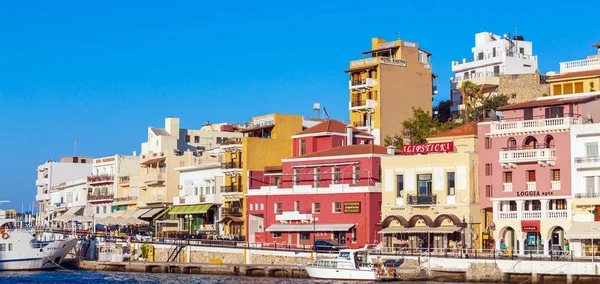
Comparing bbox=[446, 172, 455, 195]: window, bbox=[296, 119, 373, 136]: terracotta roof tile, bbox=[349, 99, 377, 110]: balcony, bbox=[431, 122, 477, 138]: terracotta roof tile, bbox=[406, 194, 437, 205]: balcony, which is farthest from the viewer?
bbox=[349, 99, 377, 110]: balcony

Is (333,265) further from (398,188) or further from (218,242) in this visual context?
(218,242)

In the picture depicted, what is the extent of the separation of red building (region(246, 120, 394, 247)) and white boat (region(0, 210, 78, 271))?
15609 millimetres

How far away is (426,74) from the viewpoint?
98500 mm

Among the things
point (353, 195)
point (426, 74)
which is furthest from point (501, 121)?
point (426, 74)

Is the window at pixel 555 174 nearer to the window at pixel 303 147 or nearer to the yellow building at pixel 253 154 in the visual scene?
the window at pixel 303 147

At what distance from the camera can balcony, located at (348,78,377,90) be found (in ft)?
314

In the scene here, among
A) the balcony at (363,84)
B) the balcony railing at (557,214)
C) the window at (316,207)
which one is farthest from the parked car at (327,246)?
the balcony at (363,84)

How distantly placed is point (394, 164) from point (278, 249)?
10632 millimetres

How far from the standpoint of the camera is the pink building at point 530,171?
6341cm

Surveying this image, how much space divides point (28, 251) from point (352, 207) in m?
26.0

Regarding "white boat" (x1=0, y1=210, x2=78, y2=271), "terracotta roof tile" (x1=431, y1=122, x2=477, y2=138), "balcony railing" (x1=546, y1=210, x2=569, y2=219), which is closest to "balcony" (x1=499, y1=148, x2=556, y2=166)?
"balcony railing" (x1=546, y1=210, x2=569, y2=219)

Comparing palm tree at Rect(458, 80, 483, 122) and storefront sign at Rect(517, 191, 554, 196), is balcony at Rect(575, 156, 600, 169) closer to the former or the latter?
storefront sign at Rect(517, 191, 554, 196)

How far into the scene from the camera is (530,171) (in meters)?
65.3

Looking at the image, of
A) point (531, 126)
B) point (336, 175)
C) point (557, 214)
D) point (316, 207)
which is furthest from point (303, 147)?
point (557, 214)
